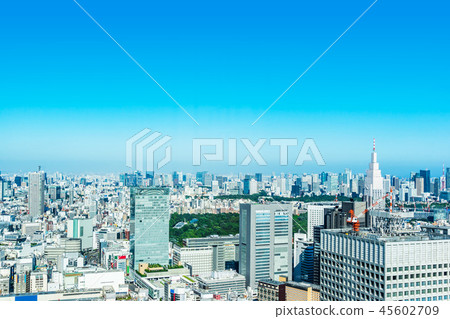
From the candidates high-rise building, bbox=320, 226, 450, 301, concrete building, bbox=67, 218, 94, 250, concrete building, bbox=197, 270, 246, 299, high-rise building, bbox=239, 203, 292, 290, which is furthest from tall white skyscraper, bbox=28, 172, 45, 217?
high-rise building, bbox=320, 226, 450, 301

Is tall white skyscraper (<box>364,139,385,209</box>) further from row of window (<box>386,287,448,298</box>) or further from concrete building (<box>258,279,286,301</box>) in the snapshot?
row of window (<box>386,287,448,298</box>)

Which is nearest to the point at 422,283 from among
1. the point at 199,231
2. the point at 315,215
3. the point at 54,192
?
the point at 315,215

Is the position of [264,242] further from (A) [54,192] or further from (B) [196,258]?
(A) [54,192]

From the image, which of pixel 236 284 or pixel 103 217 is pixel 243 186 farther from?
pixel 103 217

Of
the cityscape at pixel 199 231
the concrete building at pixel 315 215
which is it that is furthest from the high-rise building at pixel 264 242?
the concrete building at pixel 315 215

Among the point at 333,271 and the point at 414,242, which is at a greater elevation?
the point at 414,242

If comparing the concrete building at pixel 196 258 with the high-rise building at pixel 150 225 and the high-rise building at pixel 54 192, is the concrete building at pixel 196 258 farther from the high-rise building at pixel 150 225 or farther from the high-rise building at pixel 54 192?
the high-rise building at pixel 54 192
